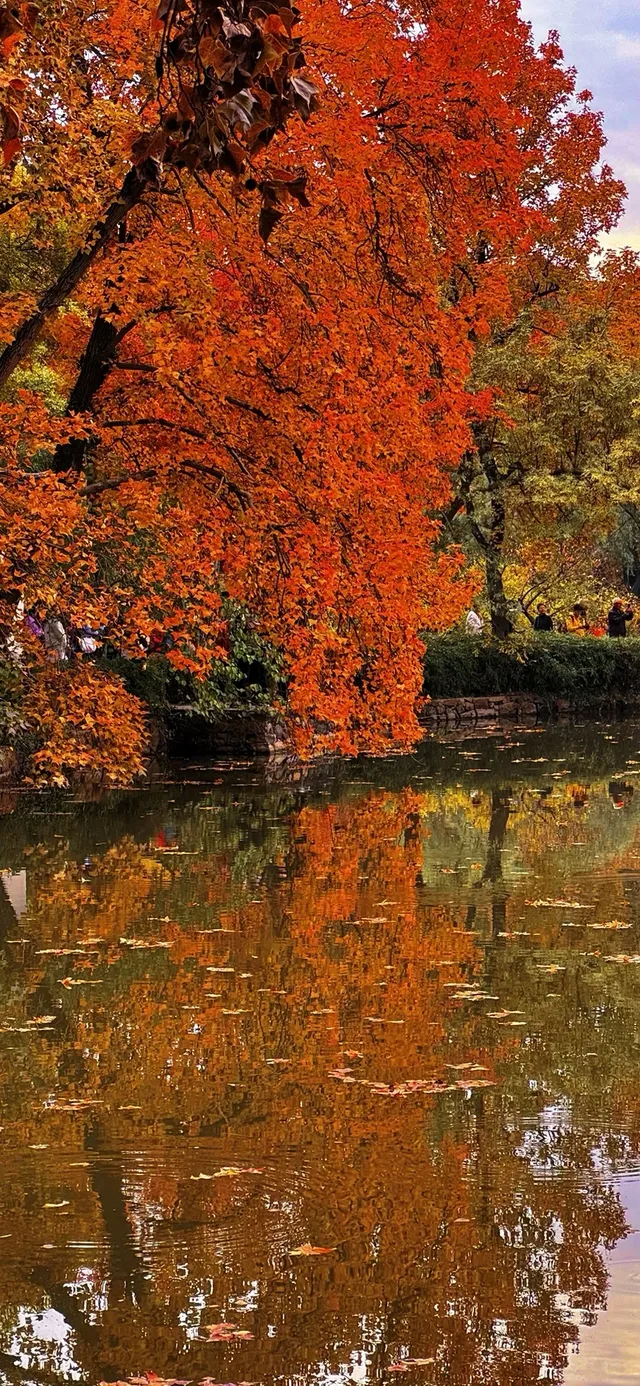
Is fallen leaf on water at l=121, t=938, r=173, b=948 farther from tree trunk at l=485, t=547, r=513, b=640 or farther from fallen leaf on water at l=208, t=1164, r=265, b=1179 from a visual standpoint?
tree trunk at l=485, t=547, r=513, b=640

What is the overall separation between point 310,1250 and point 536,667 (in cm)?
2521

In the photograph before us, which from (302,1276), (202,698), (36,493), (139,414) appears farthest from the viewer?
(202,698)

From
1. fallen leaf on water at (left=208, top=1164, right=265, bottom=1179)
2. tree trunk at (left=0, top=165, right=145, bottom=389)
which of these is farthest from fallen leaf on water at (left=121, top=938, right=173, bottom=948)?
tree trunk at (left=0, top=165, right=145, bottom=389)

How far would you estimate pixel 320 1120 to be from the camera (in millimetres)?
6336

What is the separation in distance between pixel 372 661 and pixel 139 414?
2.82 meters

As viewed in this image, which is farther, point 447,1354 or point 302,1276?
point 302,1276

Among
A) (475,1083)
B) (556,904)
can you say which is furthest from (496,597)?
(475,1083)

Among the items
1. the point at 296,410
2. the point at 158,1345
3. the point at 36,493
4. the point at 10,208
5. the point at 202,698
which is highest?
the point at 10,208

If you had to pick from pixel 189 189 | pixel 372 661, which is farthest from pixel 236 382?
pixel 372 661

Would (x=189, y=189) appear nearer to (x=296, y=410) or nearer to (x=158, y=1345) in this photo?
(x=296, y=410)

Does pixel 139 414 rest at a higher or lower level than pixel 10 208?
lower

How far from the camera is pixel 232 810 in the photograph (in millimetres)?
16672

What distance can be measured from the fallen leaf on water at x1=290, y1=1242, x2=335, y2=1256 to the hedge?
21.8 metres

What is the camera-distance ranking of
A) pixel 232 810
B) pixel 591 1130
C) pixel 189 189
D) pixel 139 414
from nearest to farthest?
1. pixel 591 1130
2. pixel 189 189
3. pixel 139 414
4. pixel 232 810
